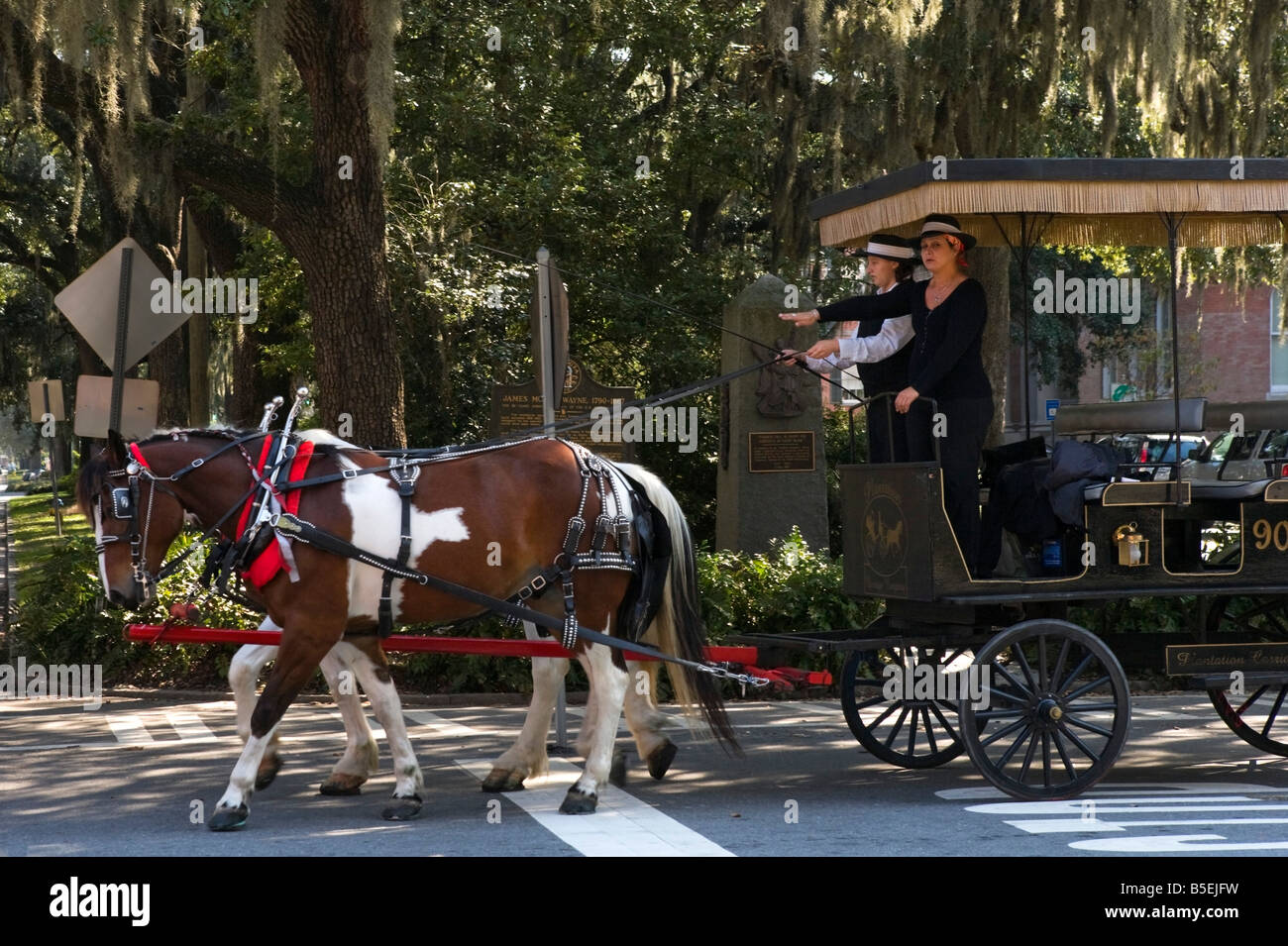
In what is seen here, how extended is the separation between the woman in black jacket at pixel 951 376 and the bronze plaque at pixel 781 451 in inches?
242

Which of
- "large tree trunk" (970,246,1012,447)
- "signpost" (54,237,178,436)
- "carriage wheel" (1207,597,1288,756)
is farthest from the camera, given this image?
"large tree trunk" (970,246,1012,447)

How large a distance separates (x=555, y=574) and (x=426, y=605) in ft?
2.14

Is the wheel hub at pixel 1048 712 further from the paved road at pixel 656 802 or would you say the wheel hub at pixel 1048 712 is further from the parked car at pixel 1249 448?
the parked car at pixel 1249 448

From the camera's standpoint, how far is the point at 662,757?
7543 millimetres

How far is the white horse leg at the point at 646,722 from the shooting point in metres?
7.53

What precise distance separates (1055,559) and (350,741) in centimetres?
369

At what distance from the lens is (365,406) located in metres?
12.0

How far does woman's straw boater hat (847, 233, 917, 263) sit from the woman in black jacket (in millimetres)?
319

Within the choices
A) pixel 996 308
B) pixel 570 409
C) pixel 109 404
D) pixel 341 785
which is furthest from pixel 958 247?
pixel 996 308

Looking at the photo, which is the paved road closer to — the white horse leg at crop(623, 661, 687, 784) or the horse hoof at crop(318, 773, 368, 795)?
the horse hoof at crop(318, 773, 368, 795)

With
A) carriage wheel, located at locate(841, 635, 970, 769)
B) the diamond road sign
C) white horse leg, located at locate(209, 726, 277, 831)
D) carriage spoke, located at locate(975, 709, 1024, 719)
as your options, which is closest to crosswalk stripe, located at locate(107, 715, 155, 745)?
the diamond road sign

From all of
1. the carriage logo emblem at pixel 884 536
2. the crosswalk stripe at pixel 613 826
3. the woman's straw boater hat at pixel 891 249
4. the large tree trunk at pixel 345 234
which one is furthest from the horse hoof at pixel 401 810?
the large tree trunk at pixel 345 234

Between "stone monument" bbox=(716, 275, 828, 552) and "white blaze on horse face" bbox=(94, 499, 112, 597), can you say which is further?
"stone monument" bbox=(716, 275, 828, 552)

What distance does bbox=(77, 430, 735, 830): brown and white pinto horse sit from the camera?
261 inches
